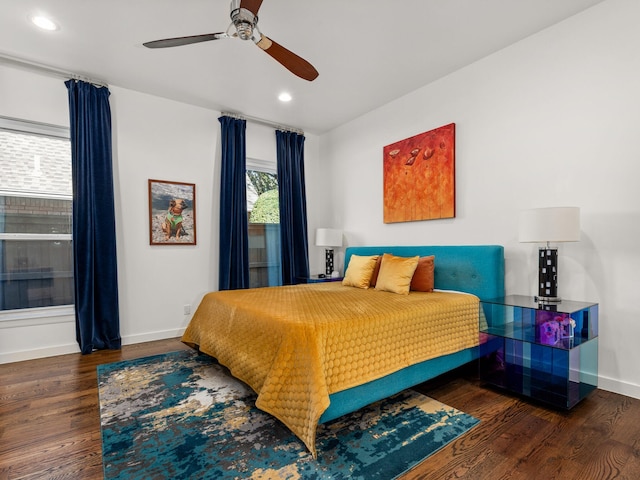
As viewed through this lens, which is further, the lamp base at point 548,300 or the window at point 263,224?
the window at point 263,224

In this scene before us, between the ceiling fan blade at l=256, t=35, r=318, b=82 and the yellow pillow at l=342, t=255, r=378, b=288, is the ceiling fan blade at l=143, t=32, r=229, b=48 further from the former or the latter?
the yellow pillow at l=342, t=255, r=378, b=288

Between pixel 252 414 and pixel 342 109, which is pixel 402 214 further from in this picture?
pixel 252 414

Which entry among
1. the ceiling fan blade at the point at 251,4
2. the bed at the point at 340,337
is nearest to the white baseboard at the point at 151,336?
the bed at the point at 340,337

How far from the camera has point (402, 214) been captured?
4031 millimetres

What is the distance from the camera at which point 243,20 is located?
2213mm

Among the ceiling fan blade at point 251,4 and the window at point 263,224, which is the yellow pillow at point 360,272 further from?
the ceiling fan blade at point 251,4

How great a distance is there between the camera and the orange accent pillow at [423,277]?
319cm

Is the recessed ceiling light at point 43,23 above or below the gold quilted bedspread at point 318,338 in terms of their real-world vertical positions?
above

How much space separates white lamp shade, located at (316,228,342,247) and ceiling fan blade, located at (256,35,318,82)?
234 cm

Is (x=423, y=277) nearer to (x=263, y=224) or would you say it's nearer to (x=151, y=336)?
(x=263, y=224)

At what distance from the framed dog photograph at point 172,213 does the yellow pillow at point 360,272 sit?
2033mm

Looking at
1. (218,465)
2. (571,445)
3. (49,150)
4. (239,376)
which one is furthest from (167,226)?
(571,445)

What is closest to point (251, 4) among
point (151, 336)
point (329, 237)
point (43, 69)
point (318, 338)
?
point (318, 338)

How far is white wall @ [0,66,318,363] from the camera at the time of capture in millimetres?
3322
